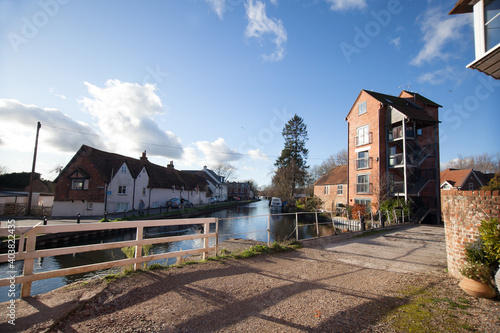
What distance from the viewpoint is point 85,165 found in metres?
26.5

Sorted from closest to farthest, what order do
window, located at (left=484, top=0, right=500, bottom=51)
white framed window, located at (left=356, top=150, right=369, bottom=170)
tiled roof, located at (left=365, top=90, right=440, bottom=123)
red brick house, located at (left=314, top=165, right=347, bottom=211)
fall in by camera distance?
window, located at (left=484, top=0, right=500, bottom=51) < tiled roof, located at (left=365, top=90, right=440, bottom=123) < white framed window, located at (left=356, top=150, right=369, bottom=170) < red brick house, located at (left=314, top=165, right=347, bottom=211)

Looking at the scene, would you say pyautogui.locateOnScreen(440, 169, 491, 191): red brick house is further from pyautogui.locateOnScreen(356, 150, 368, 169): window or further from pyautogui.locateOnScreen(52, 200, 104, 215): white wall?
pyautogui.locateOnScreen(52, 200, 104, 215): white wall

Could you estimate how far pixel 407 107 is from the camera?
24516 millimetres

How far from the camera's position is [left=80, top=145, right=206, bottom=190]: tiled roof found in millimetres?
26891

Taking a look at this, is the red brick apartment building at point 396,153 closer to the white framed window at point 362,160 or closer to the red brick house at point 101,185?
the white framed window at point 362,160

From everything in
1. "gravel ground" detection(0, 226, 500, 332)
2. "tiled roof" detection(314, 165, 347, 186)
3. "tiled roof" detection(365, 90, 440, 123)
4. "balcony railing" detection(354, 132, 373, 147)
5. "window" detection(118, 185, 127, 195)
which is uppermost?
"tiled roof" detection(365, 90, 440, 123)

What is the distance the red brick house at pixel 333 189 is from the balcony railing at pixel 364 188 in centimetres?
390

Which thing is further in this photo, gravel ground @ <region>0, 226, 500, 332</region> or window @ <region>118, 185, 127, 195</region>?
window @ <region>118, 185, 127, 195</region>

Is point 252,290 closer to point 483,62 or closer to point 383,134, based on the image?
point 483,62

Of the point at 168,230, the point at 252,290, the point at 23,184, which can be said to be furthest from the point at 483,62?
the point at 23,184

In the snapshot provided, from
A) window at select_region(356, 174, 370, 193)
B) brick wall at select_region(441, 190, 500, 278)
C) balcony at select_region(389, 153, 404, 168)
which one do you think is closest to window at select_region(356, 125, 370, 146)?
balcony at select_region(389, 153, 404, 168)

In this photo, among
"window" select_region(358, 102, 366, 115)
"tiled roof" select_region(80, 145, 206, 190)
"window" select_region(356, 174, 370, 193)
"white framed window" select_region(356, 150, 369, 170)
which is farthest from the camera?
"tiled roof" select_region(80, 145, 206, 190)

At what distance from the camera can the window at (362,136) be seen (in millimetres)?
24998

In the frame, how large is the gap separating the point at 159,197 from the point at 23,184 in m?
24.0
